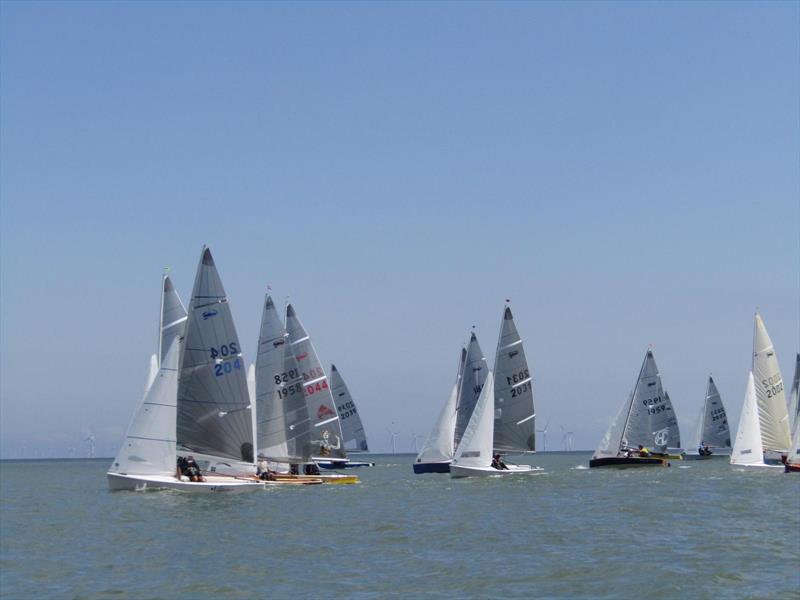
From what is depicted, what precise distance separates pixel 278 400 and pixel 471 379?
19462 mm

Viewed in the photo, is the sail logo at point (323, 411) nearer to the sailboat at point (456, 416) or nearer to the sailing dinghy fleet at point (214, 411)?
the sailboat at point (456, 416)

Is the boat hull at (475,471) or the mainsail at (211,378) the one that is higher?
the mainsail at (211,378)

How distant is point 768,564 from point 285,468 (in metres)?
39.1

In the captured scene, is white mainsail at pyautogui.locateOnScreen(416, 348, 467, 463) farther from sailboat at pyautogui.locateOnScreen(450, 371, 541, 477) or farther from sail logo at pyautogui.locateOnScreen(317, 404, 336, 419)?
sailboat at pyautogui.locateOnScreen(450, 371, 541, 477)

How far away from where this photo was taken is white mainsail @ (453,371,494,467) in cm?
6656

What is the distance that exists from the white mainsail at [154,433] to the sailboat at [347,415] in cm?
5417

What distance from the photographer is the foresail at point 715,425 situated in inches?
4631

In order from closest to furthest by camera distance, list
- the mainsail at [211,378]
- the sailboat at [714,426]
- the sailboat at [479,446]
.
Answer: the mainsail at [211,378] → the sailboat at [479,446] → the sailboat at [714,426]

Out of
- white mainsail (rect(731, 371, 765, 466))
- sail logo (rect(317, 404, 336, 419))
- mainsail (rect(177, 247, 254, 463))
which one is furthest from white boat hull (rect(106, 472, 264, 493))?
white mainsail (rect(731, 371, 765, 466))

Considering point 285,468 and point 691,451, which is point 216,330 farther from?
point 691,451

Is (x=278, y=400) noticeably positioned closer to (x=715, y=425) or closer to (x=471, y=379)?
(x=471, y=379)

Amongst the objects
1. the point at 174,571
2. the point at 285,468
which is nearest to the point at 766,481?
the point at 285,468

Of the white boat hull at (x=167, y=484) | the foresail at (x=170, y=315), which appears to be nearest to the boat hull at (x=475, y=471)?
the white boat hull at (x=167, y=484)

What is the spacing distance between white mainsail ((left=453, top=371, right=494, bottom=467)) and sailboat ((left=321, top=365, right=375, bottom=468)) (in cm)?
4069
